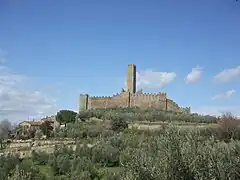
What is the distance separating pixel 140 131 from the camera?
180 ft

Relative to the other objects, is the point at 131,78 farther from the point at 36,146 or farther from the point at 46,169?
the point at 46,169

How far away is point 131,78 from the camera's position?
80562mm

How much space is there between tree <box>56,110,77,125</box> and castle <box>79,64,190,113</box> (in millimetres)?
9398

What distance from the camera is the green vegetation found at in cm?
984

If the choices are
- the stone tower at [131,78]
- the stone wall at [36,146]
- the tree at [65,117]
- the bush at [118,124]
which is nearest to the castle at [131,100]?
the stone tower at [131,78]

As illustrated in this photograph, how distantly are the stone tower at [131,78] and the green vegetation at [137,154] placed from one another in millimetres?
7886

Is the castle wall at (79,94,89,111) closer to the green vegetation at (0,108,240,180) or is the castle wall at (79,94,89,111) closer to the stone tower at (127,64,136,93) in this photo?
the stone tower at (127,64,136,93)

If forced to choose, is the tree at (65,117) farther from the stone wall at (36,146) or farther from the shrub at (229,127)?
the shrub at (229,127)

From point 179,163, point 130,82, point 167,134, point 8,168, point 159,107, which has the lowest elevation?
point 8,168

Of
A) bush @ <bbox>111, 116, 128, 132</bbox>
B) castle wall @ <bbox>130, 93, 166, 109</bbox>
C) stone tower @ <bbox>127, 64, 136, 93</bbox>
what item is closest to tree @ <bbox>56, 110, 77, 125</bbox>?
bush @ <bbox>111, 116, 128, 132</bbox>

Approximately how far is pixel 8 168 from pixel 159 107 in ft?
141

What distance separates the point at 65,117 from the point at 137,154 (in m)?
58.3

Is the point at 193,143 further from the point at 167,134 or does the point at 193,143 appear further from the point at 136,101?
the point at 136,101

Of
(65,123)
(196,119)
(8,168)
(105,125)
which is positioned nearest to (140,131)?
(105,125)
